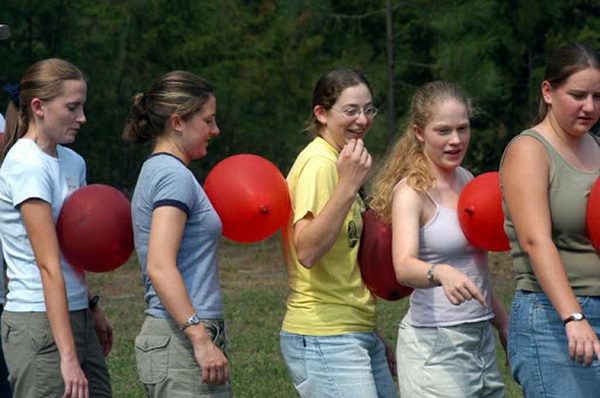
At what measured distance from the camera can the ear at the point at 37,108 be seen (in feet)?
13.8

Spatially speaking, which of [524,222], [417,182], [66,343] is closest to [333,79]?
[417,182]

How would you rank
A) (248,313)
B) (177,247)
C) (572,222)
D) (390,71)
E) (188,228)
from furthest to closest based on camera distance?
(390,71) → (248,313) → (188,228) → (177,247) → (572,222)

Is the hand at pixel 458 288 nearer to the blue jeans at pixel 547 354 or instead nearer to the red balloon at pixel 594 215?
the blue jeans at pixel 547 354

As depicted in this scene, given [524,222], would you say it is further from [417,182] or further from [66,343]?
[66,343]

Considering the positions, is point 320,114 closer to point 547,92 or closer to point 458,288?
point 547,92

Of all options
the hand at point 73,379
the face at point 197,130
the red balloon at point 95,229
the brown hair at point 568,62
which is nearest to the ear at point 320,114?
the face at point 197,130

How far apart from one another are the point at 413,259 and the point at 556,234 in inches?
18.4

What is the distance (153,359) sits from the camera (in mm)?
3932

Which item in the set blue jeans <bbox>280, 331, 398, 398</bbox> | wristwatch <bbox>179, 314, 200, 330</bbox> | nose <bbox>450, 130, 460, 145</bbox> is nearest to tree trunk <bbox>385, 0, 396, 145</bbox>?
nose <bbox>450, 130, 460, 145</bbox>

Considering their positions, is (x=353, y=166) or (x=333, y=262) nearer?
(x=353, y=166)

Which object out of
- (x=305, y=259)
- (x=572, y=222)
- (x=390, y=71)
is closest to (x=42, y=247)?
(x=305, y=259)

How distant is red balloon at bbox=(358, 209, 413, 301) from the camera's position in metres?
4.21

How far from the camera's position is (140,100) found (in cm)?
418

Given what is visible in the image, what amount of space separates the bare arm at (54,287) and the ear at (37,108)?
33 centimetres
